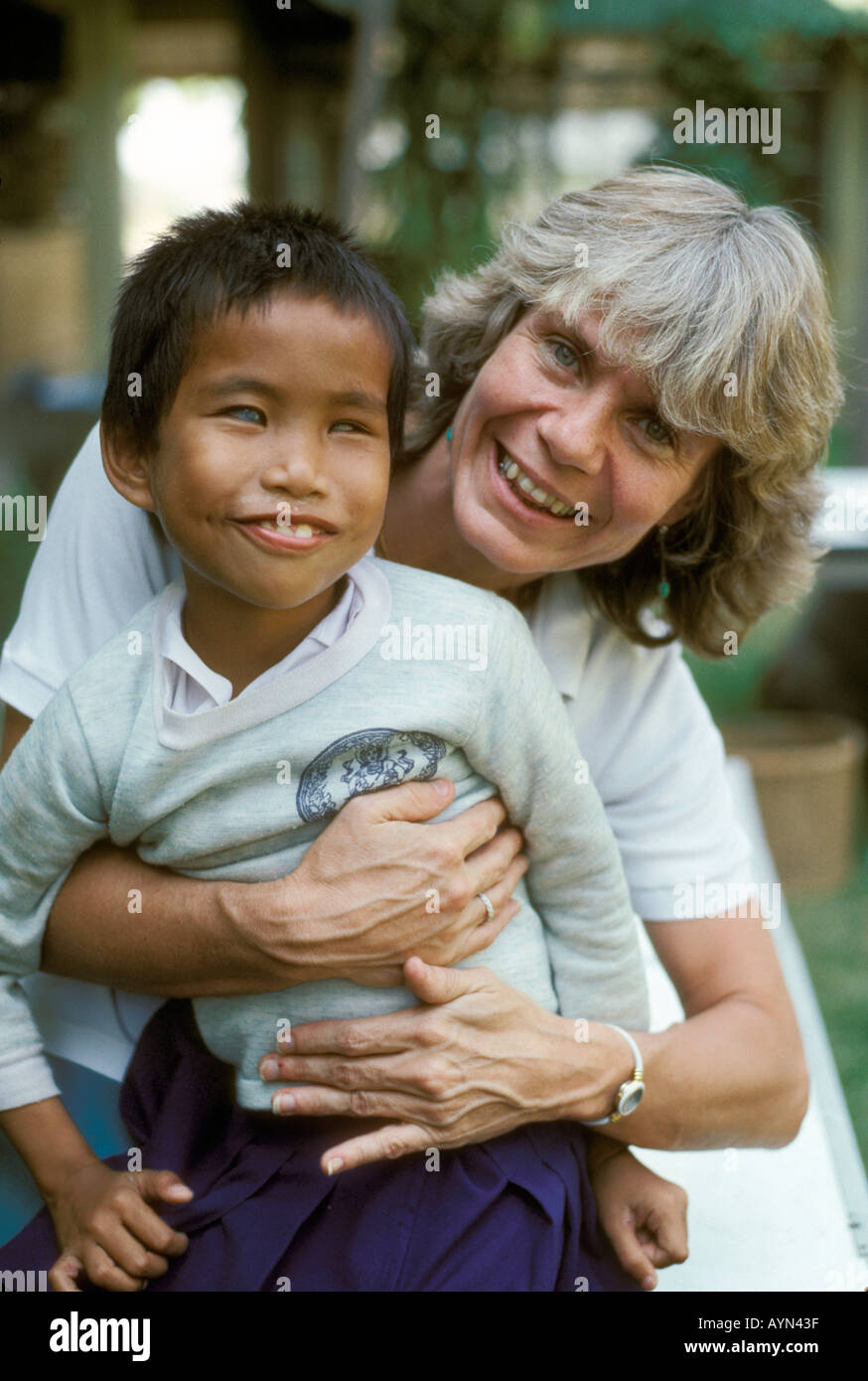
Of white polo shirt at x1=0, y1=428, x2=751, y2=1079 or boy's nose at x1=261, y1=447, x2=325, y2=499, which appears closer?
boy's nose at x1=261, y1=447, x2=325, y2=499

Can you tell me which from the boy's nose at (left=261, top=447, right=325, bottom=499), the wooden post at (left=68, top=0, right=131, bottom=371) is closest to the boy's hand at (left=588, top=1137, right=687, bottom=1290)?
the boy's nose at (left=261, top=447, right=325, bottom=499)

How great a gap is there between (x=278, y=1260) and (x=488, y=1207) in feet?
0.78

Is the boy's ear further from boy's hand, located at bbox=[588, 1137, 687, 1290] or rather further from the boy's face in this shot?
boy's hand, located at bbox=[588, 1137, 687, 1290]

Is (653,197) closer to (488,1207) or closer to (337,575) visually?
(337,575)

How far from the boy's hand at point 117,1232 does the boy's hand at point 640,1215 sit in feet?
1.73

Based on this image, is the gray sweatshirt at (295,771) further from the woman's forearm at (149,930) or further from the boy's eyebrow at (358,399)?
the boy's eyebrow at (358,399)

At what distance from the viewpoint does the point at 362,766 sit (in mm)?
1450

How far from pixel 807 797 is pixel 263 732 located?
3.40 m

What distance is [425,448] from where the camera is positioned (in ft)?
6.17

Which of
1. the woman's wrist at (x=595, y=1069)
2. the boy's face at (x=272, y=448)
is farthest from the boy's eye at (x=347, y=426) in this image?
the woman's wrist at (x=595, y=1069)

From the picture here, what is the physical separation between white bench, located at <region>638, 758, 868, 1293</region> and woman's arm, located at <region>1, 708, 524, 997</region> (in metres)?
0.70

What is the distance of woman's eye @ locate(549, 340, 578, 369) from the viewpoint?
1.65 metres

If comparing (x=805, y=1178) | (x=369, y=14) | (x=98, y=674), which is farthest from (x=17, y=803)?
(x=369, y=14)

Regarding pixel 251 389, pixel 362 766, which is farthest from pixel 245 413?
pixel 362 766
